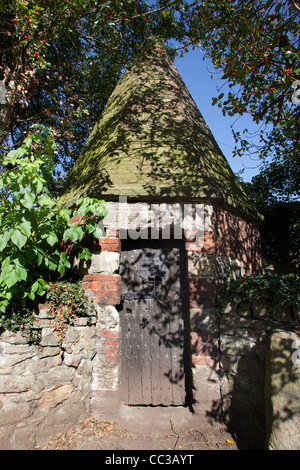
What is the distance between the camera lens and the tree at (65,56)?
5.23 metres

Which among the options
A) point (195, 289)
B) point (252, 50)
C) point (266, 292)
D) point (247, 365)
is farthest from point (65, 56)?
point (247, 365)

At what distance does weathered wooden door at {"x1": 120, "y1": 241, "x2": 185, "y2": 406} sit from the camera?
359 centimetres

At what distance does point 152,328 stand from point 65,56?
7819mm

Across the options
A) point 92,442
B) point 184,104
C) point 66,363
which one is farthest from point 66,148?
point 92,442

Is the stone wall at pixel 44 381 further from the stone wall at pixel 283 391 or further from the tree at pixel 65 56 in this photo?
the tree at pixel 65 56

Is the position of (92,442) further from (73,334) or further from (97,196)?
(97,196)

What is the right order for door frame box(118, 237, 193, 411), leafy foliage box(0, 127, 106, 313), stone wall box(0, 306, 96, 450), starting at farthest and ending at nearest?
door frame box(118, 237, 193, 411), stone wall box(0, 306, 96, 450), leafy foliage box(0, 127, 106, 313)

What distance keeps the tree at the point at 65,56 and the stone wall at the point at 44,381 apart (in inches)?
178

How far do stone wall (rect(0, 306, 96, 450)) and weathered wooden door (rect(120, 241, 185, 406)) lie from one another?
0.56 m

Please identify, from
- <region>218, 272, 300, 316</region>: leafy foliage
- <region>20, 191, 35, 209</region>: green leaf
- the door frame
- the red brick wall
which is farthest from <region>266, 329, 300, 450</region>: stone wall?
<region>20, 191, 35, 209</region>: green leaf

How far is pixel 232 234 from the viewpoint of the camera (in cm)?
417

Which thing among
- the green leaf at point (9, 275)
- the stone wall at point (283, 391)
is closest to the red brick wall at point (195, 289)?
the stone wall at point (283, 391)

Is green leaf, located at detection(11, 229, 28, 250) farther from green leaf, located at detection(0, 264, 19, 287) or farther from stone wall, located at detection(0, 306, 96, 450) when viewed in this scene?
stone wall, located at detection(0, 306, 96, 450)

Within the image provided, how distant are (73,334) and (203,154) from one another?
340cm
